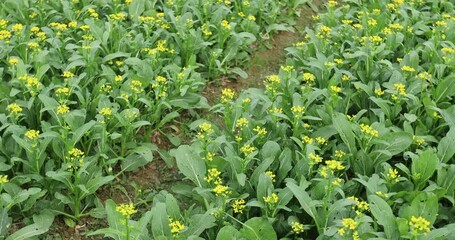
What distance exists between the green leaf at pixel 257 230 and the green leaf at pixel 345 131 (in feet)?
4.33

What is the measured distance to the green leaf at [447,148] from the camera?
212 inches

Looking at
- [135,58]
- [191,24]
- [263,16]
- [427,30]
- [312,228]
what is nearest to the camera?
[312,228]

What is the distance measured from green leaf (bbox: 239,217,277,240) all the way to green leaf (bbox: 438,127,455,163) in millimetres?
1915

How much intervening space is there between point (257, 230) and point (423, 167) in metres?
1.62

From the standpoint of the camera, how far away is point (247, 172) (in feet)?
17.8

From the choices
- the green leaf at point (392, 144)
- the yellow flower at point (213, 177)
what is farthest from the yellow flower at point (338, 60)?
the yellow flower at point (213, 177)

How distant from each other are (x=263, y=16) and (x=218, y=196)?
4165 millimetres

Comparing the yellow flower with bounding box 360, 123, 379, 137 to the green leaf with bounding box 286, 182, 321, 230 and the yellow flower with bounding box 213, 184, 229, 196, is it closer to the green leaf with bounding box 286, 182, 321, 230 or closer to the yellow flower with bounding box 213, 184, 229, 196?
the green leaf with bounding box 286, 182, 321, 230

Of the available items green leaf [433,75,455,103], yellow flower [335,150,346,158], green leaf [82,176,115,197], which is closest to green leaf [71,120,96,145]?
green leaf [82,176,115,197]

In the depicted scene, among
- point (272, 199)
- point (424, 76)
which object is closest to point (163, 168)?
point (272, 199)

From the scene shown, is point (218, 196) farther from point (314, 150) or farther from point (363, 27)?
point (363, 27)

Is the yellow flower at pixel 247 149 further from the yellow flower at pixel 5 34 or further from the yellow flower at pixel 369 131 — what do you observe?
the yellow flower at pixel 5 34

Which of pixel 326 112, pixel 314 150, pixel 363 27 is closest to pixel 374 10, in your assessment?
pixel 363 27

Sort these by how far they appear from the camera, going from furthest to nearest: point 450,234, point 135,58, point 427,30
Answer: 1. point 427,30
2. point 135,58
3. point 450,234
